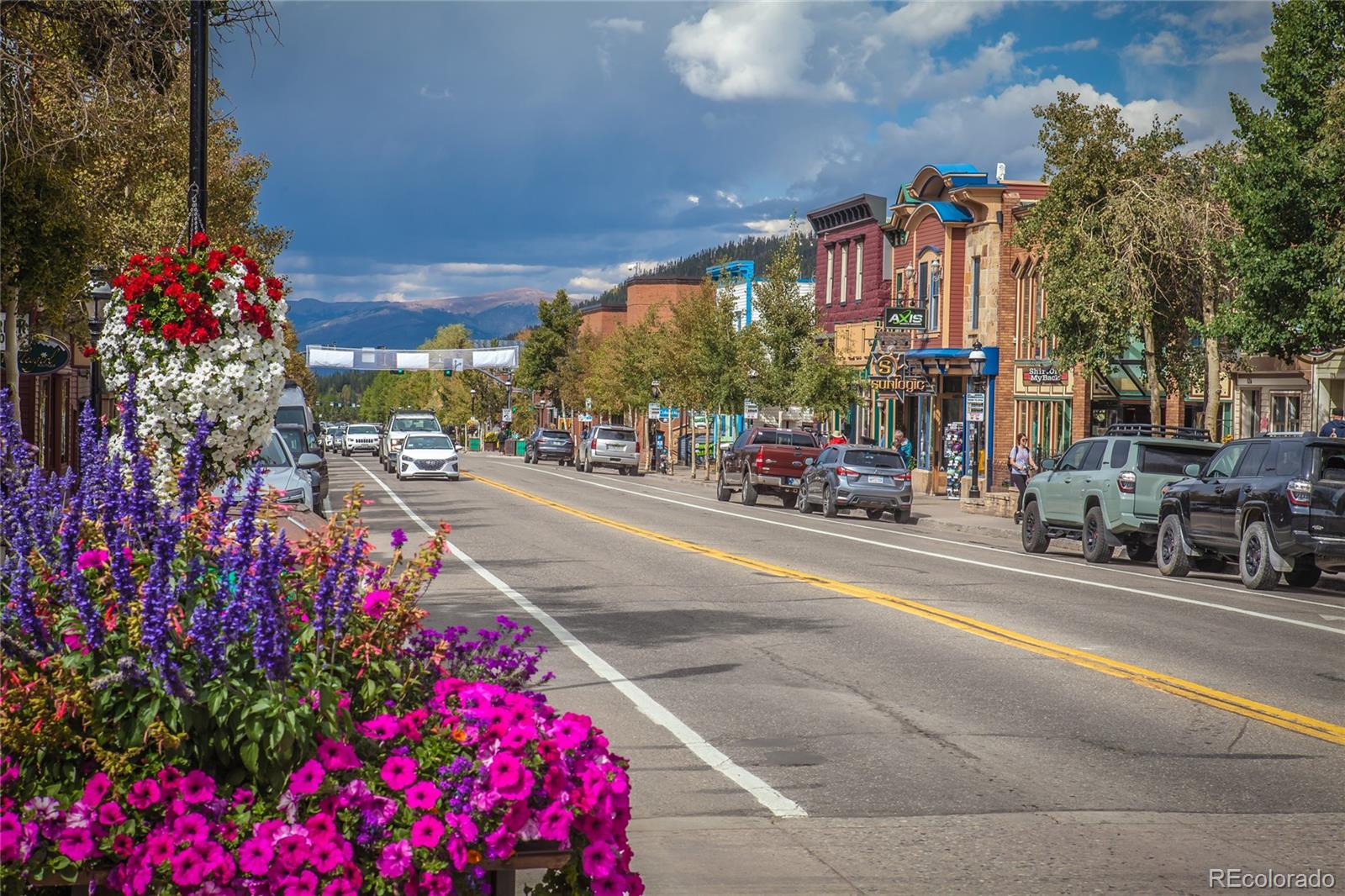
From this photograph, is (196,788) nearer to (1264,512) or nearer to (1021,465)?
(1264,512)

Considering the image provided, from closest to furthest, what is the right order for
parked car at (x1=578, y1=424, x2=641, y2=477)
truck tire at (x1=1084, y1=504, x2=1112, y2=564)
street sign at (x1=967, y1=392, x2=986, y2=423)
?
truck tire at (x1=1084, y1=504, x2=1112, y2=564) < street sign at (x1=967, y1=392, x2=986, y2=423) < parked car at (x1=578, y1=424, x2=641, y2=477)

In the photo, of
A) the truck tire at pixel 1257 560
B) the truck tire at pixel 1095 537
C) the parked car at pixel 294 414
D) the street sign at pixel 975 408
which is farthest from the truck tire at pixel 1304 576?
the parked car at pixel 294 414

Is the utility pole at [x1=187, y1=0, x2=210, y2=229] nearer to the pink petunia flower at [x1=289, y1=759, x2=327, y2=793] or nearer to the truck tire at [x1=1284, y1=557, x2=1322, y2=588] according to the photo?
the pink petunia flower at [x1=289, y1=759, x2=327, y2=793]

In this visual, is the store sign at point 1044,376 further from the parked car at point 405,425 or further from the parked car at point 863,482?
the parked car at point 405,425

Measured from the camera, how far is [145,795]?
168 inches

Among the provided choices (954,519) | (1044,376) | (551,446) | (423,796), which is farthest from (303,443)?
(551,446)

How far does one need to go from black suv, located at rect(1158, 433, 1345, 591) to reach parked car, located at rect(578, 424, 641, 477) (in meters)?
40.2

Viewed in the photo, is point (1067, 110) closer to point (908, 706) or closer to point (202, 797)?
point (908, 706)

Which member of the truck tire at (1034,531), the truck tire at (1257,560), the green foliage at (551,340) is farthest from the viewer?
the green foliage at (551,340)

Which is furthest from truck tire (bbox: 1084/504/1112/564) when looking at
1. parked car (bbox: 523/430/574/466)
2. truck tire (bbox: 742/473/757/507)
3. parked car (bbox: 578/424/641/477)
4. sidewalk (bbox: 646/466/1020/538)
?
parked car (bbox: 523/430/574/466)

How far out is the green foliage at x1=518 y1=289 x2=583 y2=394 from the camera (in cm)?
10744

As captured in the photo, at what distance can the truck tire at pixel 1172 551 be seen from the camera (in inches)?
828

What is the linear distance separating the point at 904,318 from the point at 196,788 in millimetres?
45508

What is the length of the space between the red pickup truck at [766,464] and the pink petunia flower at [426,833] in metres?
32.5
